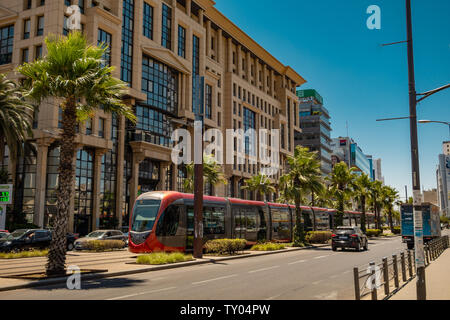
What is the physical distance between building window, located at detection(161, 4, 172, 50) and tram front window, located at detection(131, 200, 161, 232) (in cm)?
3909

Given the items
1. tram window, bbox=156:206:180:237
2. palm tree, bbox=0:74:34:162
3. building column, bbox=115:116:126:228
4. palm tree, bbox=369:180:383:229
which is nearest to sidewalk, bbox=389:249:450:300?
tram window, bbox=156:206:180:237

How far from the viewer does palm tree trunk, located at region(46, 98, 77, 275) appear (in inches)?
598

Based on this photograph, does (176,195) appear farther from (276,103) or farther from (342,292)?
(276,103)

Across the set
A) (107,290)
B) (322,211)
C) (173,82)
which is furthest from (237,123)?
(107,290)

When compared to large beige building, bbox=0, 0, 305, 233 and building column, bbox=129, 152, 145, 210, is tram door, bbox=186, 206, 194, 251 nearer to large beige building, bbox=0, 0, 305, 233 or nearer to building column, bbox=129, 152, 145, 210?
large beige building, bbox=0, 0, 305, 233

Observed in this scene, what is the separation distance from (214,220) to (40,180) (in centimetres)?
2234

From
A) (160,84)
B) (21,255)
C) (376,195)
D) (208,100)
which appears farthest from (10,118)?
(376,195)

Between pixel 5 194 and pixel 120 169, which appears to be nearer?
pixel 5 194

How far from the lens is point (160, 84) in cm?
5684

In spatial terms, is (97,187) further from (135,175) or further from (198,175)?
(198,175)

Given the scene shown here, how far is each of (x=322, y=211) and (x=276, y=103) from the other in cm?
4916

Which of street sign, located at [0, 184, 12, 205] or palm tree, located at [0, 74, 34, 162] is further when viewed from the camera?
street sign, located at [0, 184, 12, 205]

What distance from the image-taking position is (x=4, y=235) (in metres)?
27.0

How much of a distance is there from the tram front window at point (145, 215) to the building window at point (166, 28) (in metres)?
39.1
